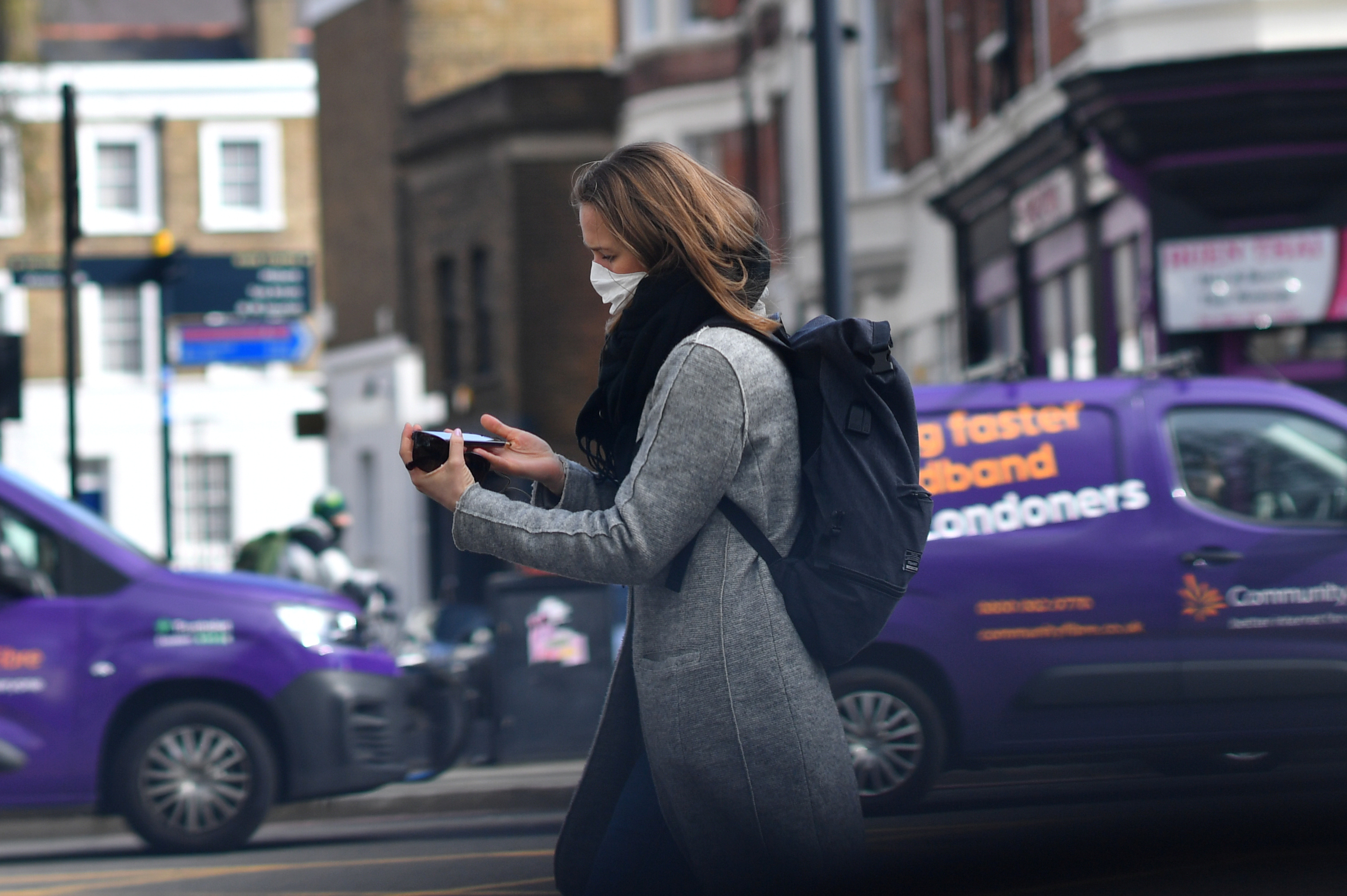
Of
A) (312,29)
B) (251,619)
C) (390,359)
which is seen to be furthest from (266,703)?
(312,29)

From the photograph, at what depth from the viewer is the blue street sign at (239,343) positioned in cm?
1441

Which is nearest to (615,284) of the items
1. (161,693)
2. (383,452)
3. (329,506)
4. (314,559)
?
(161,693)

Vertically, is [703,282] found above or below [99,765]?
above

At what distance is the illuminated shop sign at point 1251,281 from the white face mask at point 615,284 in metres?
12.3

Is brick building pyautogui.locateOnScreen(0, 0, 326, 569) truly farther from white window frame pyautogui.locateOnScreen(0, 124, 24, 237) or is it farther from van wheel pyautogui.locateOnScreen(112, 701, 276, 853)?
van wheel pyautogui.locateOnScreen(112, 701, 276, 853)

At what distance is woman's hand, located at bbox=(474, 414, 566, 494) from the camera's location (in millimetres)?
2955

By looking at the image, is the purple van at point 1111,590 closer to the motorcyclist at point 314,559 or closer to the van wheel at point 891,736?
the van wheel at point 891,736

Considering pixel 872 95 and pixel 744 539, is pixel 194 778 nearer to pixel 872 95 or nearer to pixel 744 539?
pixel 744 539

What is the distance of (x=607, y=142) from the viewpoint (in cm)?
2923

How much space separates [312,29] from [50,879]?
30.1 meters

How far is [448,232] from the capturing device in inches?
1213

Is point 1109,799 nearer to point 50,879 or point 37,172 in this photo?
point 50,879

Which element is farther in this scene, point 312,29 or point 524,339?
point 312,29

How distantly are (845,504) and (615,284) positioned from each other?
0.52 m
